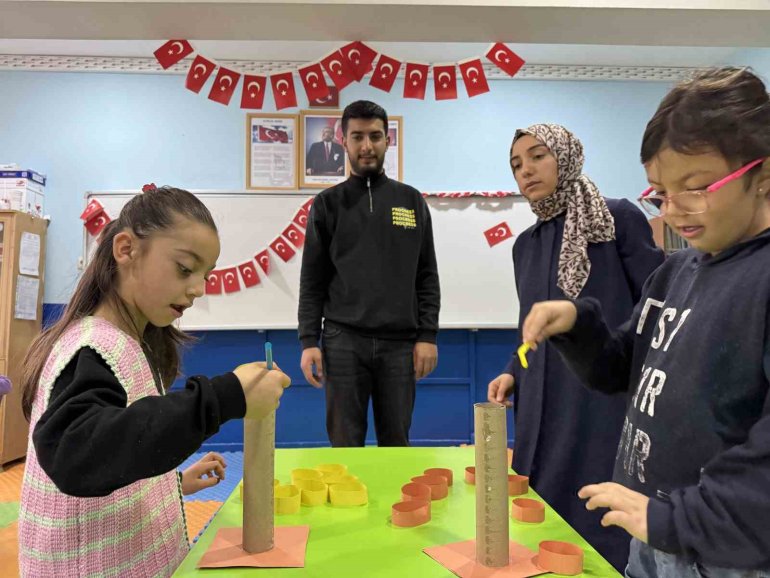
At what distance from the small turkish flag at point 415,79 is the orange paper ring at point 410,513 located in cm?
164

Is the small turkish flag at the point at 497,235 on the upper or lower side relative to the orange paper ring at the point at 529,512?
upper

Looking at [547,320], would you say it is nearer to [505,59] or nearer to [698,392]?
[698,392]

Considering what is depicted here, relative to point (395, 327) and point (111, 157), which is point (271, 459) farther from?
point (111, 157)

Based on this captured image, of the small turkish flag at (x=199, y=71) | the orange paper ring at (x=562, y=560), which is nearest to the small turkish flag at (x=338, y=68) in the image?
the small turkish flag at (x=199, y=71)

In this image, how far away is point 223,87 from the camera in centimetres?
208

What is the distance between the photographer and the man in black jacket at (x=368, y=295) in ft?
6.28

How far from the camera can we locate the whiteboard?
369 centimetres

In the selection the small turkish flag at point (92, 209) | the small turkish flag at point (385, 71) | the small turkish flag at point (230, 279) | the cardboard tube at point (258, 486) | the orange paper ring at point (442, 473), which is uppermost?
the small turkish flag at point (385, 71)

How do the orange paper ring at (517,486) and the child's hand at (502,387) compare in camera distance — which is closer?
the orange paper ring at (517,486)

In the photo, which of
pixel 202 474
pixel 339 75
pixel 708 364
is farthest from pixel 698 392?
pixel 339 75

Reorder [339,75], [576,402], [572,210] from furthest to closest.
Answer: [339,75], [572,210], [576,402]

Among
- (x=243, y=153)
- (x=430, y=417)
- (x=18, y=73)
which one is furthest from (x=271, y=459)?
(x=18, y=73)

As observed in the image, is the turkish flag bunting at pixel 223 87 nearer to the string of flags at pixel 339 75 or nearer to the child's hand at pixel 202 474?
the string of flags at pixel 339 75

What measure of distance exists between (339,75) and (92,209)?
7.79 ft
